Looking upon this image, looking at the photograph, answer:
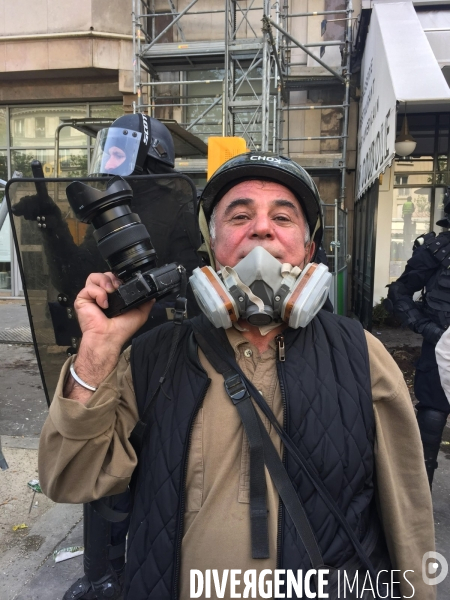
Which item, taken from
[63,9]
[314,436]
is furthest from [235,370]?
[63,9]

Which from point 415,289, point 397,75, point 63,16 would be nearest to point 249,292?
point 415,289

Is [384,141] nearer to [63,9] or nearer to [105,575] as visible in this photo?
[105,575]

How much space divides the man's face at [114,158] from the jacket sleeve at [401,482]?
165 centimetres

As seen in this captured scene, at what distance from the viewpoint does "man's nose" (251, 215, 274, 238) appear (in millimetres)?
1446

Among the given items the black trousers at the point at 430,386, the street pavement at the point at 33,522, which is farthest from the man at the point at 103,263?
the black trousers at the point at 430,386

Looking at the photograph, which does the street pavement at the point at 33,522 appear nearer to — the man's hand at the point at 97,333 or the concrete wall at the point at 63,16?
the man's hand at the point at 97,333

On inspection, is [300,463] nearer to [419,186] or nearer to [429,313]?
[429,313]

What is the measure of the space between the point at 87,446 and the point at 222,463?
0.36 metres

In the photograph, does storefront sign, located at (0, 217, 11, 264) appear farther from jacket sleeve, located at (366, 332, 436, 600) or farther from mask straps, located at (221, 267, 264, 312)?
jacket sleeve, located at (366, 332, 436, 600)

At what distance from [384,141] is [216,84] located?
597 cm

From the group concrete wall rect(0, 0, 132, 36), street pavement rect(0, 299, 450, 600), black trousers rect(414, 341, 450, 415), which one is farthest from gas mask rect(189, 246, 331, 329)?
concrete wall rect(0, 0, 132, 36)

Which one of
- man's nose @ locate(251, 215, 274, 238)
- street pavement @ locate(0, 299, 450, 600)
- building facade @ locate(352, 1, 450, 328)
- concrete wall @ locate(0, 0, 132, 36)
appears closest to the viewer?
man's nose @ locate(251, 215, 274, 238)

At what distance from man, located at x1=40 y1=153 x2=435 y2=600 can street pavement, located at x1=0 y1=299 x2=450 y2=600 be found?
165cm

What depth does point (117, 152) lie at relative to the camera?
8.20ft
